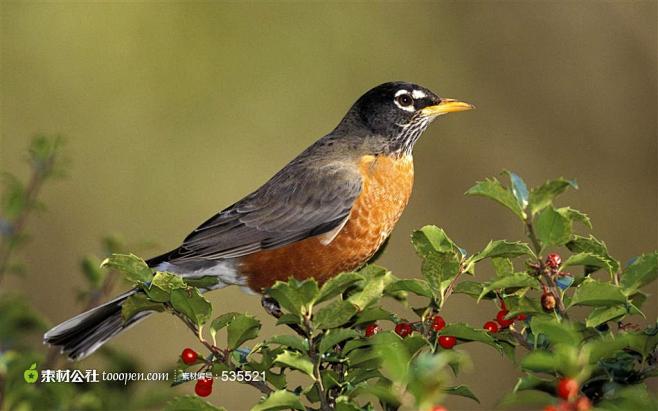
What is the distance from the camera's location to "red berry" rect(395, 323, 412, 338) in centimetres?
224

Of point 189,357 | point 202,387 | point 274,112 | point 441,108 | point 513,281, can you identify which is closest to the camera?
point 513,281

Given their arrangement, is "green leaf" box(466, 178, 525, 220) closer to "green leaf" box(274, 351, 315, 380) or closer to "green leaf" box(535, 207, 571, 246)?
"green leaf" box(535, 207, 571, 246)

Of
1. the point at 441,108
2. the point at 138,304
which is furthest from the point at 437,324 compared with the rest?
the point at 441,108

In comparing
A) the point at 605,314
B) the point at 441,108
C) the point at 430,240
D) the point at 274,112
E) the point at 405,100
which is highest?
the point at 274,112

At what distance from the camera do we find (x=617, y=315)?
205cm

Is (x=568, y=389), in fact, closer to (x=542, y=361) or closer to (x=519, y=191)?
(x=542, y=361)

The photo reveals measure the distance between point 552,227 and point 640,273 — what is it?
0.25 metres

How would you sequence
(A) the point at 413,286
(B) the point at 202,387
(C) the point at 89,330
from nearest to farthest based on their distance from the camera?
1. (A) the point at 413,286
2. (B) the point at 202,387
3. (C) the point at 89,330

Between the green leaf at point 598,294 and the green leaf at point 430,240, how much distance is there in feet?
1.15

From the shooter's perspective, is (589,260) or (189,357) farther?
(189,357)

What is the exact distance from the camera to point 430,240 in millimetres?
2197

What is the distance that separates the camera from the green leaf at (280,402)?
184cm

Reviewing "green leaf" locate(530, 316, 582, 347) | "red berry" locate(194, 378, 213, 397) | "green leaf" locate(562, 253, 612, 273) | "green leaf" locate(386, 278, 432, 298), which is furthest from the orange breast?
"green leaf" locate(530, 316, 582, 347)

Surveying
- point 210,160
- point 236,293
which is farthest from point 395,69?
point 236,293
